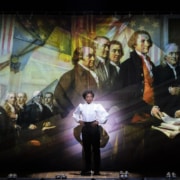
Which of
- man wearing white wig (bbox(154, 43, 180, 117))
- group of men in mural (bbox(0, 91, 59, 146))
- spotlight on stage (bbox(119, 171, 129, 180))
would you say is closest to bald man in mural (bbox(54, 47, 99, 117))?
group of men in mural (bbox(0, 91, 59, 146))

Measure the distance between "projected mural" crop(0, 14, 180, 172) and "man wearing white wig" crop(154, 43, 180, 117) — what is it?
20mm

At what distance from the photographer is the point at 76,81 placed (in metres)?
8.49

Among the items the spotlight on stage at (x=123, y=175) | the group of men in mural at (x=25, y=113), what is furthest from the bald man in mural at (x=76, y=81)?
the spotlight on stage at (x=123, y=175)

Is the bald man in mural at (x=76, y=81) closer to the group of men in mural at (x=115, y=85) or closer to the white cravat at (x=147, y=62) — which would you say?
the group of men in mural at (x=115, y=85)

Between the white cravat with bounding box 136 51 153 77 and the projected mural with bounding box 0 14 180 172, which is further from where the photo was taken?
the white cravat with bounding box 136 51 153 77

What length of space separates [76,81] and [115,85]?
0.80 metres

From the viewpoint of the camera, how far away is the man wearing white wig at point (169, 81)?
8375mm

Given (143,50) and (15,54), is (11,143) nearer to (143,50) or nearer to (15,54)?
(15,54)

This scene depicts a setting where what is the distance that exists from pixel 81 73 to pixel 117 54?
2.73 ft

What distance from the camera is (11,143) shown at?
837 centimetres

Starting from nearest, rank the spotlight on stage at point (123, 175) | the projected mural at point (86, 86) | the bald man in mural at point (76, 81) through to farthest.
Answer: the spotlight on stage at point (123, 175) < the projected mural at point (86, 86) < the bald man in mural at point (76, 81)

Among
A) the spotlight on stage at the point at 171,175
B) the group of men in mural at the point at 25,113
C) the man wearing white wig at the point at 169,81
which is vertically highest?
the man wearing white wig at the point at 169,81

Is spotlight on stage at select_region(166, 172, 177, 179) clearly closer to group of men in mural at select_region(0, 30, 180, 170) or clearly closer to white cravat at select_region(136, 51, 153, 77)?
group of men in mural at select_region(0, 30, 180, 170)

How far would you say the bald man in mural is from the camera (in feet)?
27.7
